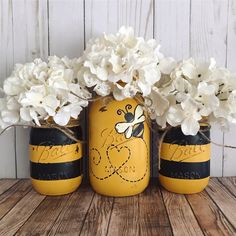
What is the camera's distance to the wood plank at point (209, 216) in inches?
25.9

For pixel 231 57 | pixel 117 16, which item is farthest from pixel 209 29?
pixel 117 16

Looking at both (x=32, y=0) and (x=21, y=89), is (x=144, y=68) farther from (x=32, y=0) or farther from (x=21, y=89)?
(x=32, y=0)

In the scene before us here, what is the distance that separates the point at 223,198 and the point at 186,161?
0.43ft

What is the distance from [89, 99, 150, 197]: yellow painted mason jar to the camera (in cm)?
84

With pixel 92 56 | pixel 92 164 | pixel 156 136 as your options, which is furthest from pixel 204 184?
pixel 92 56

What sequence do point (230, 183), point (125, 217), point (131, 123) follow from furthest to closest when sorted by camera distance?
point (230, 183), point (131, 123), point (125, 217)

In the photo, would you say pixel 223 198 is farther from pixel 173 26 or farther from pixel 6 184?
pixel 6 184

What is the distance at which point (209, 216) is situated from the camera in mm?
729

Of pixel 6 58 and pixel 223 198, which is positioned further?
pixel 6 58

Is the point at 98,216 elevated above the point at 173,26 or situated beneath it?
situated beneath

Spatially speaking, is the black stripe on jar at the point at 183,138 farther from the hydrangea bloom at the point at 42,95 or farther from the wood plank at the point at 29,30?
the wood plank at the point at 29,30

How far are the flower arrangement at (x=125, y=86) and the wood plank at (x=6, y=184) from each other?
22 cm

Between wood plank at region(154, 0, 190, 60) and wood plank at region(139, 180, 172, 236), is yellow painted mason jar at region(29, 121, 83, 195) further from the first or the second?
wood plank at region(154, 0, 190, 60)

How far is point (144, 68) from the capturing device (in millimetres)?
762
